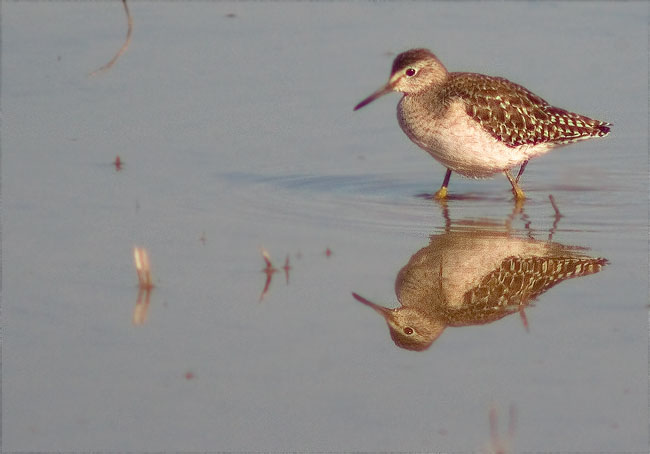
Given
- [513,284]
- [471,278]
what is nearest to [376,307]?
[471,278]

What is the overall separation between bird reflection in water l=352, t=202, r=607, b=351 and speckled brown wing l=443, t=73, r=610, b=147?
1446 millimetres

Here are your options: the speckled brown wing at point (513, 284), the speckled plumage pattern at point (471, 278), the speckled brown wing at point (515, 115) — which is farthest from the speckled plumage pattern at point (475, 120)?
the speckled brown wing at point (513, 284)

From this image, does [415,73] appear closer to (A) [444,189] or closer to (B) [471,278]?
(A) [444,189]

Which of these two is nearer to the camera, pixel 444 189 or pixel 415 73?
pixel 444 189

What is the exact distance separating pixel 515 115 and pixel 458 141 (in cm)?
69

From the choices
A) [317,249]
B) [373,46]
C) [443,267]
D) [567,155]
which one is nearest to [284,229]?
[317,249]

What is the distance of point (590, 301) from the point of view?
344 inches

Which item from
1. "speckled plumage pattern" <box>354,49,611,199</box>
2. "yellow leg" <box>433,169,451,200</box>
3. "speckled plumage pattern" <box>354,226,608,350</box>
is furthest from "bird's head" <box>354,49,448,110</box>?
"speckled plumage pattern" <box>354,226,608,350</box>

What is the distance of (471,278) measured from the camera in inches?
363

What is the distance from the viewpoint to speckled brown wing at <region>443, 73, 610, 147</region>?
38.0 ft

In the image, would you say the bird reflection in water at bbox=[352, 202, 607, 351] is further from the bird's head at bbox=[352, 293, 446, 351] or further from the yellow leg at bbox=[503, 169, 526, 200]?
the yellow leg at bbox=[503, 169, 526, 200]

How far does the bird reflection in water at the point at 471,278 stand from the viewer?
28.0 feet

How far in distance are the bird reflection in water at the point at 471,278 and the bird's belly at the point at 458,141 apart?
114cm

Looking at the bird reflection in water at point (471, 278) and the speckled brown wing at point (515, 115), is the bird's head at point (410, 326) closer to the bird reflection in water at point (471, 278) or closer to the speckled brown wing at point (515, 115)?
the bird reflection in water at point (471, 278)
